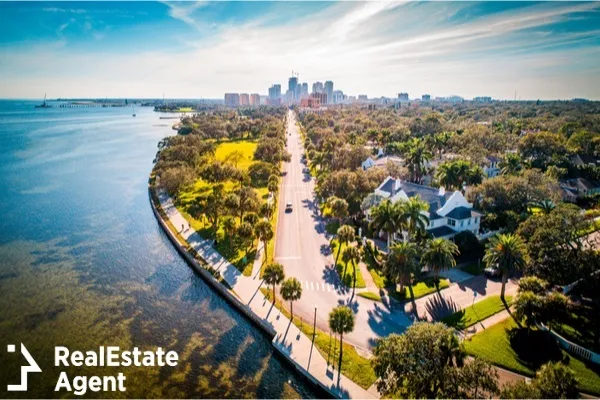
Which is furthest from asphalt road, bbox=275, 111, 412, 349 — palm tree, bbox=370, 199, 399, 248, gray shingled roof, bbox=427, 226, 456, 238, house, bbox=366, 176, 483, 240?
gray shingled roof, bbox=427, 226, 456, 238

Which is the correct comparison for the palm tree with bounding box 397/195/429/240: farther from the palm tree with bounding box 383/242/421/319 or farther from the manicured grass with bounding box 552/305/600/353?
the manicured grass with bounding box 552/305/600/353

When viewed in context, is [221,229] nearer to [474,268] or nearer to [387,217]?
[387,217]

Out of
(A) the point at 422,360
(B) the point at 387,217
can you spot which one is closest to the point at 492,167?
(B) the point at 387,217

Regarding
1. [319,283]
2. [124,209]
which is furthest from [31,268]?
[319,283]

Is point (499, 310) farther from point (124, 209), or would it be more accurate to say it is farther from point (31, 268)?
point (124, 209)

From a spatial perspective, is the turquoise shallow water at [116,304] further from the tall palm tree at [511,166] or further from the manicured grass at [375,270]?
the tall palm tree at [511,166]
